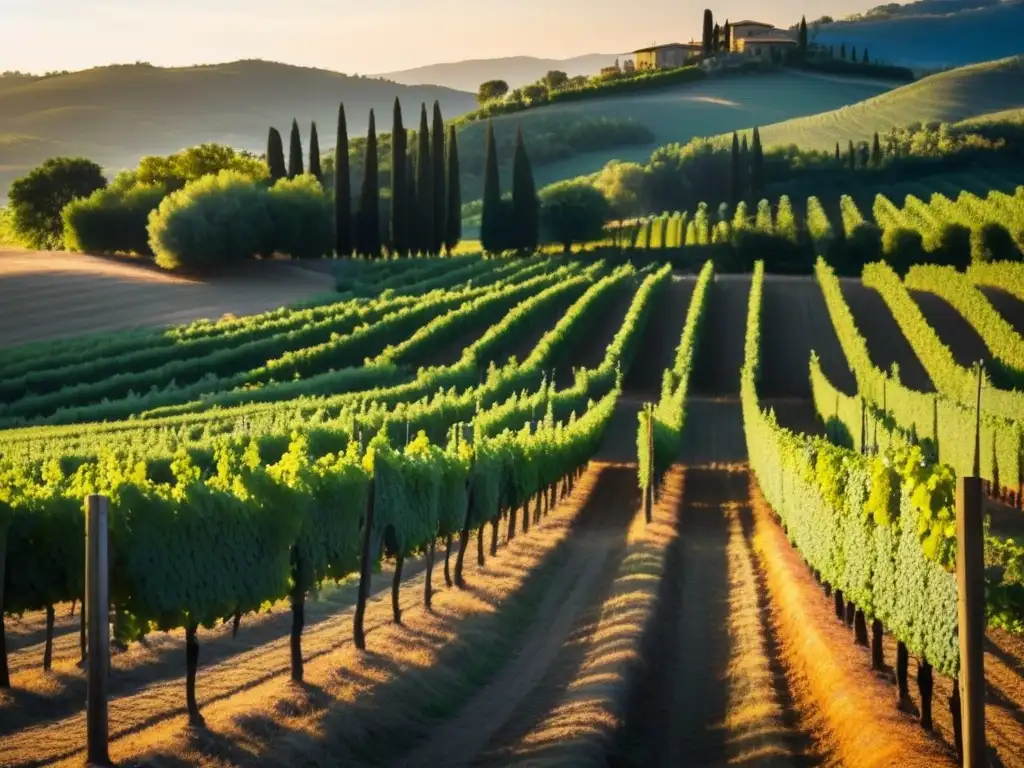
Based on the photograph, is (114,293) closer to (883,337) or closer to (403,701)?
(883,337)

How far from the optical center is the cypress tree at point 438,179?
10312 centimetres

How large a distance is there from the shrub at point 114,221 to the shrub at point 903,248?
4579 cm

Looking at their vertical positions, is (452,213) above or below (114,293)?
above

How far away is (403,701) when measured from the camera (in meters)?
20.6

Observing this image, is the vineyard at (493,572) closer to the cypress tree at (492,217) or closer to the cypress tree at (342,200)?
the cypress tree at (342,200)

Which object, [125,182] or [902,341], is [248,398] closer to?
[902,341]

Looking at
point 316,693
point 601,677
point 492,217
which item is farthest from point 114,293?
point 316,693

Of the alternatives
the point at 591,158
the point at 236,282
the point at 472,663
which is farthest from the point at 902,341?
the point at 591,158

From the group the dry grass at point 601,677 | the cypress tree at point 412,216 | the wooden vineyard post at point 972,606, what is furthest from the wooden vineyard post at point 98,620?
the cypress tree at point 412,216

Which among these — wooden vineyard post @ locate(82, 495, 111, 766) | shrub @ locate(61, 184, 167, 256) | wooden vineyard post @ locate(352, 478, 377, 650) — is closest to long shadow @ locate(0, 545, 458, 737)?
wooden vineyard post @ locate(352, 478, 377, 650)

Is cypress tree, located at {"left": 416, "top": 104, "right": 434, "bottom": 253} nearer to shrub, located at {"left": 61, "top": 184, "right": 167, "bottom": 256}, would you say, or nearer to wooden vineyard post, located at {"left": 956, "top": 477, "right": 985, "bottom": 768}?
shrub, located at {"left": 61, "top": 184, "right": 167, "bottom": 256}

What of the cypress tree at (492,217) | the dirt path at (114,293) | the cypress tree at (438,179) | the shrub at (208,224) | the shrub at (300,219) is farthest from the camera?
the cypress tree at (492,217)

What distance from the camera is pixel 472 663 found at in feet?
78.9

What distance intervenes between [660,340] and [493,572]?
156ft
